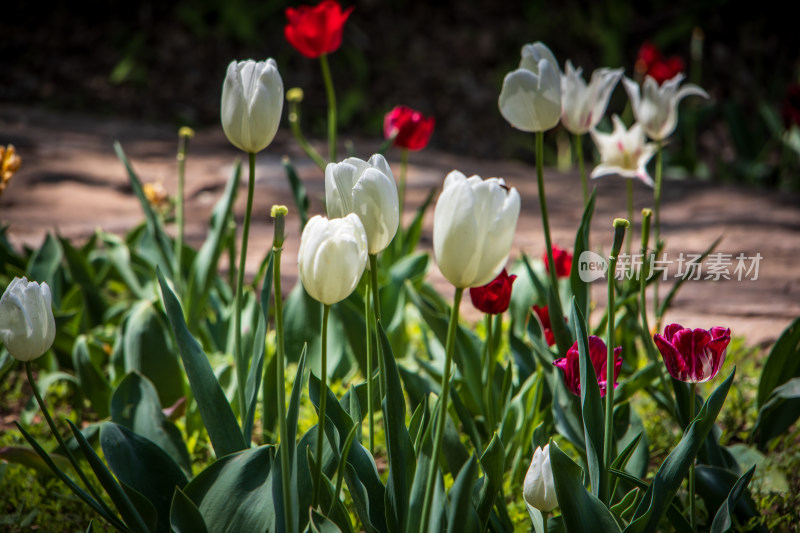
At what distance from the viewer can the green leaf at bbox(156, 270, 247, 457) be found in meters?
1.04

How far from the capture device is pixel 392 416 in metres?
0.92

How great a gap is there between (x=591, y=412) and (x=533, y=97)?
0.45m

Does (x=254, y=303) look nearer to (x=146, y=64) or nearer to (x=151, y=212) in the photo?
(x=151, y=212)

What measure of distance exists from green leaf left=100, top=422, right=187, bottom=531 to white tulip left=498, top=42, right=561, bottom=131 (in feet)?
2.27

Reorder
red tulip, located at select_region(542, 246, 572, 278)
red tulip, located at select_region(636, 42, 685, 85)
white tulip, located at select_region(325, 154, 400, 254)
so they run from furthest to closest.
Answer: red tulip, located at select_region(636, 42, 685, 85), red tulip, located at select_region(542, 246, 572, 278), white tulip, located at select_region(325, 154, 400, 254)

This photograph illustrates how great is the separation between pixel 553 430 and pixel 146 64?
16.2ft

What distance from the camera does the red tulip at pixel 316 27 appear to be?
5.23 ft

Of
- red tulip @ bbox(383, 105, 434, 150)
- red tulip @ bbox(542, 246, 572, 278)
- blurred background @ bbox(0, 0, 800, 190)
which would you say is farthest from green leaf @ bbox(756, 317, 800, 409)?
blurred background @ bbox(0, 0, 800, 190)

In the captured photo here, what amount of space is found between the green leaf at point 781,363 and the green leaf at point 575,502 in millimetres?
671

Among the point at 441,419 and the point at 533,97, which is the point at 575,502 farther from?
the point at 533,97

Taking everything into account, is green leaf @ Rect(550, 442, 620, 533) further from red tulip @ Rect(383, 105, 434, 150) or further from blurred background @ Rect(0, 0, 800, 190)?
blurred background @ Rect(0, 0, 800, 190)

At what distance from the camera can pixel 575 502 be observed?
0.88m

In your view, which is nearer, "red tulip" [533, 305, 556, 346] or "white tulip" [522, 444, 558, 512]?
"white tulip" [522, 444, 558, 512]

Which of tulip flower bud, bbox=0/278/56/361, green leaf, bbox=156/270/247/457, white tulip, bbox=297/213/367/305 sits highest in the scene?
white tulip, bbox=297/213/367/305
